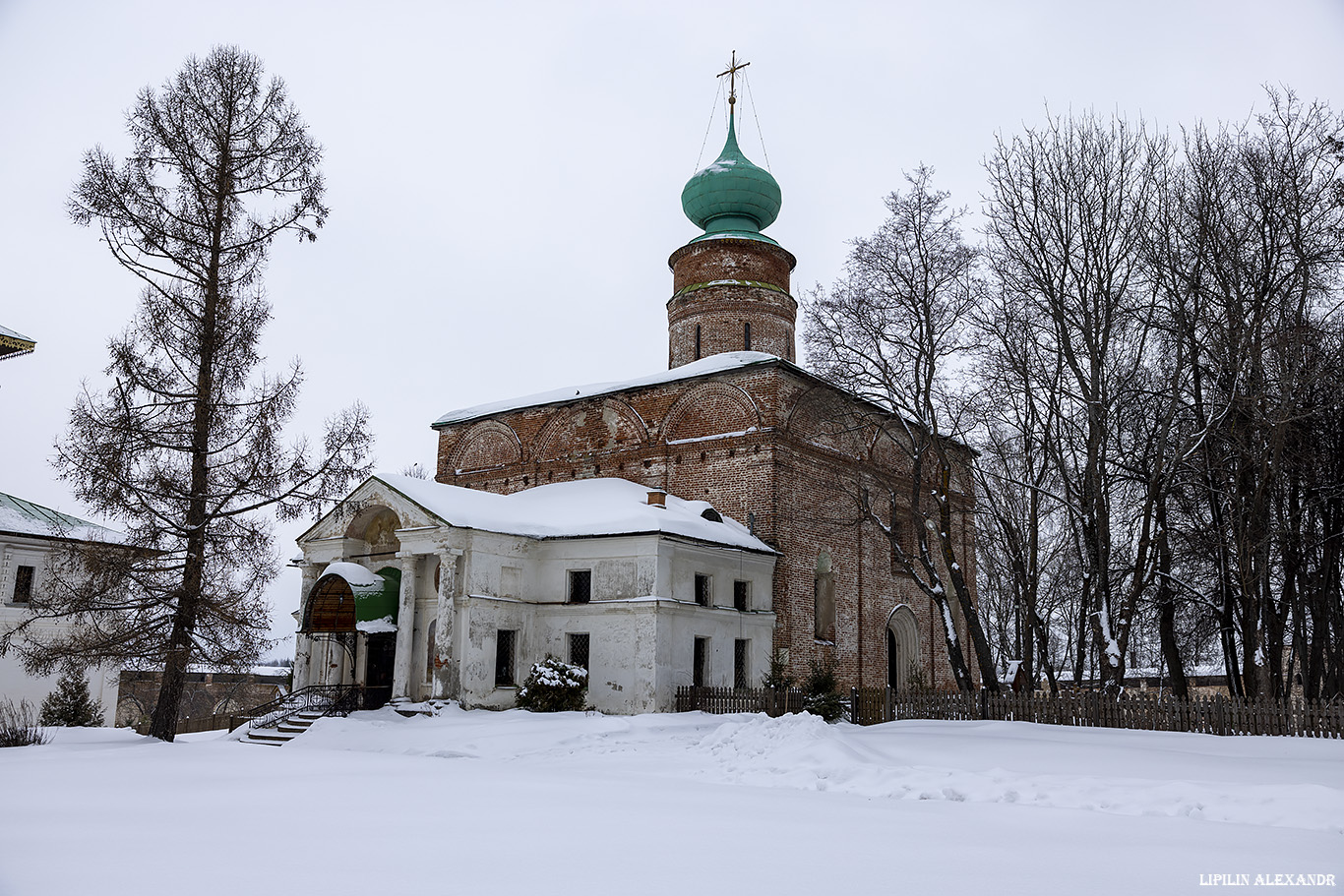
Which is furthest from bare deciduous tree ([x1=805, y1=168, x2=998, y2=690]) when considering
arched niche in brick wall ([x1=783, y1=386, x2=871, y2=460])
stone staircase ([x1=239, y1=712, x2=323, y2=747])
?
stone staircase ([x1=239, y1=712, x2=323, y2=747])

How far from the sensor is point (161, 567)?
1539 cm

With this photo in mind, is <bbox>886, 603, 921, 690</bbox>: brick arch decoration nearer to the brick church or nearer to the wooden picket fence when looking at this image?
the brick church

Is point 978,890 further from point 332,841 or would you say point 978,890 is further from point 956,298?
point 956,298

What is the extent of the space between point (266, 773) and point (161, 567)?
17.6 ft

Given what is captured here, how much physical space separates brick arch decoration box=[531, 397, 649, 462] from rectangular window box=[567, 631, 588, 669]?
6248 millimetres

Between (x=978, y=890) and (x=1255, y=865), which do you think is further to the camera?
(x=1255, y=865)

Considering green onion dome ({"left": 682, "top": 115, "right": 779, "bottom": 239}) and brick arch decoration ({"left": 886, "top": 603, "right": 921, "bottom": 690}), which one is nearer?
brick arch decoration ({"left": 886, "top": 603, "right": 921, "bottom": 690})

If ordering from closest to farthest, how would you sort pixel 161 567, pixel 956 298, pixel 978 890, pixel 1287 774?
pixel 978 890 < pixel 1287 774 < pixel 161 567 < pixel 956 298

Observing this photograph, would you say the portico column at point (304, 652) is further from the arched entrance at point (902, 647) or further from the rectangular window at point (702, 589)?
the arched entrance at point (902, 647)

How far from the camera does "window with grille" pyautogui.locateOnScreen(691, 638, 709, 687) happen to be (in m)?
20.3

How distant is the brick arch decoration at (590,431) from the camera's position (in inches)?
992

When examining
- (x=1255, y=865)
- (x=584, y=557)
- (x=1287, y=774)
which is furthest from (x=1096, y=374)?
(x=1255, y=865)

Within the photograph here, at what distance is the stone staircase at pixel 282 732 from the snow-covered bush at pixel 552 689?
13.1ft

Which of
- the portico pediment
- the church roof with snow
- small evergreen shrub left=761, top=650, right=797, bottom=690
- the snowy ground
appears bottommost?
the snowy ground
